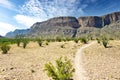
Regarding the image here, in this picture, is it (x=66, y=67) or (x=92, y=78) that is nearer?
(x=66, y=67)

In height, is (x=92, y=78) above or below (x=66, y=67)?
below

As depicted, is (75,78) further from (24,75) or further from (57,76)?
(24,75)

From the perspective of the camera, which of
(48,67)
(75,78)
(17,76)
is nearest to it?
(48,67)

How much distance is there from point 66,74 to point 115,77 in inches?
209

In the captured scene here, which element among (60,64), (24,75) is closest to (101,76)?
(60,64)

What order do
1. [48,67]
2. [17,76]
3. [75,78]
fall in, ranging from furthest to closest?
[17,76] < [75,78] < [48,67]

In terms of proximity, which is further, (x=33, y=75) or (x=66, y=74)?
(x=33, y=75)

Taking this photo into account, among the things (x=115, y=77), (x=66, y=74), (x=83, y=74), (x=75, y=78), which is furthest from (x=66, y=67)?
(x=115, y=77)

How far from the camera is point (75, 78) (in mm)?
15875

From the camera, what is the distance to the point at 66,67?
1380 cm

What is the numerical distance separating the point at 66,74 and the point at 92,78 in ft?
11.2

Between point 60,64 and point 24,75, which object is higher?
point 60,64

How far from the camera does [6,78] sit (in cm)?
1591

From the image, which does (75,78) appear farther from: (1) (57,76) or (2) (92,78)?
(1) (57,76)
